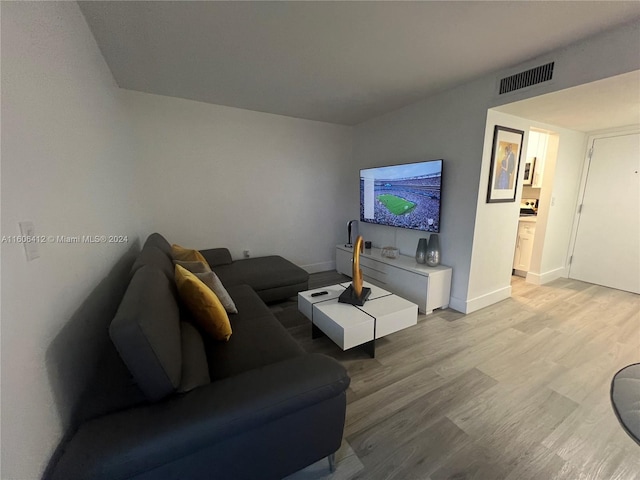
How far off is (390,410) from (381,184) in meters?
2.73

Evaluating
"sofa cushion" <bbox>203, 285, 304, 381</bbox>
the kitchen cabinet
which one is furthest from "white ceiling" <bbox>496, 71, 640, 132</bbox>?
"sofa cushion" <bbox>203, 285, 304, 381</bbox>

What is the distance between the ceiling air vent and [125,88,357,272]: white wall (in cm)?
232

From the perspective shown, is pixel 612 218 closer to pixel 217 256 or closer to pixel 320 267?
pixel 320 267

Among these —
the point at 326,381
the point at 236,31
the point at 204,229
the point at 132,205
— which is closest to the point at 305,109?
the point at 236,31

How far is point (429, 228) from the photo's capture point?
301 cm

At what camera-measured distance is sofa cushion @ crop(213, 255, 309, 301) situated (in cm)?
272

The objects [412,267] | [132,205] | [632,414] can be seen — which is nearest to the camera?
[632,414]

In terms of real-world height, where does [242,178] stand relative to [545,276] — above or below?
above

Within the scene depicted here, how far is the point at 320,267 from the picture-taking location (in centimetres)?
429

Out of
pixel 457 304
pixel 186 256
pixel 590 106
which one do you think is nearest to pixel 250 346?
pixel 186 256

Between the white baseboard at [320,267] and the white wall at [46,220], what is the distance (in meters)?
2.76

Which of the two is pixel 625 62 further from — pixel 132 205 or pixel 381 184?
pixel 132 205

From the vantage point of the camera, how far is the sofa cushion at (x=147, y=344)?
84cm

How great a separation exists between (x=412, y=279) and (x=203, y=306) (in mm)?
2192
